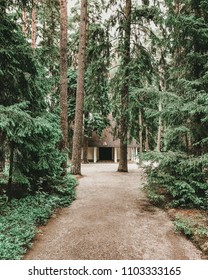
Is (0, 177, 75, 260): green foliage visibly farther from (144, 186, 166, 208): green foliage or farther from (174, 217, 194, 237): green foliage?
(174, 217, 194, 237): green foliage

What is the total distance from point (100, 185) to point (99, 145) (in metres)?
23.4

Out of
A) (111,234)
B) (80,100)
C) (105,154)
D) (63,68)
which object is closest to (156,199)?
(111,234)

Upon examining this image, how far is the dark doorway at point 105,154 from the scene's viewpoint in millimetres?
38719

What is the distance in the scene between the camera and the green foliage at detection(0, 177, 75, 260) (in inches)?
208

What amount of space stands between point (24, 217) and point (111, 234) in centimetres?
212

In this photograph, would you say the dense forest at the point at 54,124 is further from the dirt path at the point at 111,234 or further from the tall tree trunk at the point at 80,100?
the tall tree trunk at the point at 80,100

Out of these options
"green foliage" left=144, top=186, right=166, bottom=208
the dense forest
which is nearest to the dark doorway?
the dense forest

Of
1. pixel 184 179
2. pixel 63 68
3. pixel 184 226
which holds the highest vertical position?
pixel 63 68

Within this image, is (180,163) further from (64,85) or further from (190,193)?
(64,85)

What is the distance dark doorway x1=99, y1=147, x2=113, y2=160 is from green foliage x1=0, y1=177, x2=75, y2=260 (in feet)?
93.9

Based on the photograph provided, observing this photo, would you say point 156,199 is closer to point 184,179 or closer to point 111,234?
point 184,179

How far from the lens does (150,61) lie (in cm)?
1611

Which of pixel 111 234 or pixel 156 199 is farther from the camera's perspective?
pixel 156 199

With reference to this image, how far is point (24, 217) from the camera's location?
683 cm
